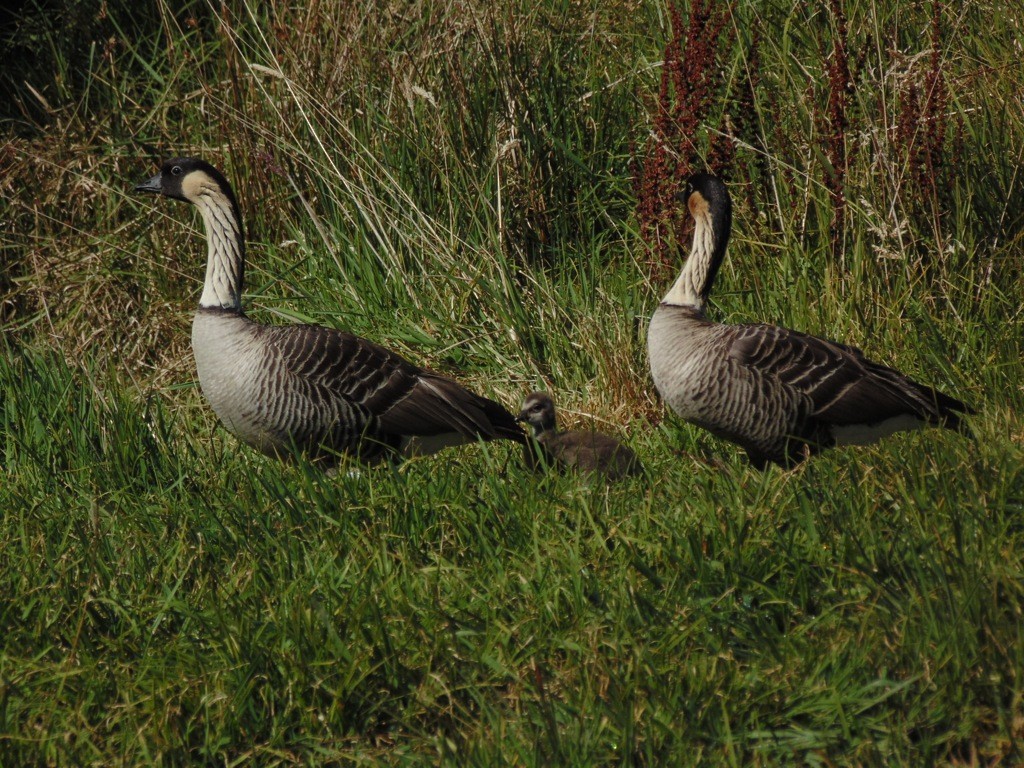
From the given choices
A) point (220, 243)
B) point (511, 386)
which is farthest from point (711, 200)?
point (220, 243)

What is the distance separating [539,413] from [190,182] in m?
2.00

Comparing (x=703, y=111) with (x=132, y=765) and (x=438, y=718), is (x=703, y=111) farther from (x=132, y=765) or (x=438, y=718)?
(x=132, y=765)

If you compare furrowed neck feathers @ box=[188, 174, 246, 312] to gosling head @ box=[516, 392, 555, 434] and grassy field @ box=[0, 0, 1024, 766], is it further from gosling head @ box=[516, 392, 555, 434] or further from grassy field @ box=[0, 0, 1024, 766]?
gosling head @ box=[516, 392, 555, 434]

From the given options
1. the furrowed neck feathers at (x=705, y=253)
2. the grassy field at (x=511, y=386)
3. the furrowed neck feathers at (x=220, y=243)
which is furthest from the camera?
the furrowed neck feathers at (x=220, y=243)

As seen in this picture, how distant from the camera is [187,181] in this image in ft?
19.7

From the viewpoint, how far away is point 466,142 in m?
7.30

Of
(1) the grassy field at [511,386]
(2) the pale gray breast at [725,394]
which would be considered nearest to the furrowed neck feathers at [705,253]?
(2) the pale gray breast at [725,394]

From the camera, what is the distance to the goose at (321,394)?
5.43 metres

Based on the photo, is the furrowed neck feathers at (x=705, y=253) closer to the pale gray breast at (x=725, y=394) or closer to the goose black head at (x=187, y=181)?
the pale gray breast at (x=725, y=394)

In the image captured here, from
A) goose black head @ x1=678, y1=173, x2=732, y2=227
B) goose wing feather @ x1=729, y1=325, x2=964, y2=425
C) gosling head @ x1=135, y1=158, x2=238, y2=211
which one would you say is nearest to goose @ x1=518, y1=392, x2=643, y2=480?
goose wing feather @ x1=729, y1=325, x2=964, y2=425

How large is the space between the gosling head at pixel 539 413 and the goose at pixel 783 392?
61 centimetres

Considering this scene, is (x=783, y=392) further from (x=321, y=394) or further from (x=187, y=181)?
(x=187, y=181)

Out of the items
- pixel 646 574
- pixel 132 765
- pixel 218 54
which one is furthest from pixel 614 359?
pixel 218 54

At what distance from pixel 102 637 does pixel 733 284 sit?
395cm
